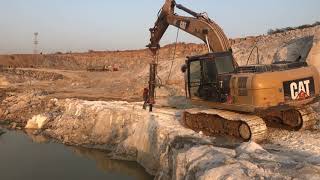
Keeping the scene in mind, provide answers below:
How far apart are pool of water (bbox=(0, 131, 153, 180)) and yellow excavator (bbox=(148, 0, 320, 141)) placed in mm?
3177

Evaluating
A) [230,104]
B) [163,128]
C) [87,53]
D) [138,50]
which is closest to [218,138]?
[230,104]

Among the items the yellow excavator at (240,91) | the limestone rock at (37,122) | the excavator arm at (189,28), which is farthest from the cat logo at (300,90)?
the limestone rock at (37,122)

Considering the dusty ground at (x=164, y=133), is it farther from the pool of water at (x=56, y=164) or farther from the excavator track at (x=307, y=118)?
the pool of water at (x=56, y=164)

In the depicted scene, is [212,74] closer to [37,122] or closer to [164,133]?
[164,133]

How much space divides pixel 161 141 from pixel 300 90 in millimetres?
4758

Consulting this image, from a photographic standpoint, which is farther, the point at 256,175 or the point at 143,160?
the point at 143,160

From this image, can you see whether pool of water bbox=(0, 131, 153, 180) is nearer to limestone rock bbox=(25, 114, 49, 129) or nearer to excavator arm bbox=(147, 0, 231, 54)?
limestone rock bbox=(25, 114, 49, 129)

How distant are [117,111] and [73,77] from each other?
26337mm

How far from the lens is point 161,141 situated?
1342 centimetres

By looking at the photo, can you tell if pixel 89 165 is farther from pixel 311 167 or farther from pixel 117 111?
pixel 311 167

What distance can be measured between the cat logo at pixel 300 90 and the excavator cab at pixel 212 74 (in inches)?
72.9

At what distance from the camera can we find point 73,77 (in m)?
43.2

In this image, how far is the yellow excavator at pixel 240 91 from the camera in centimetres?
1113

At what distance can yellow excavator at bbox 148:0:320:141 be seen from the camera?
1113 cm
